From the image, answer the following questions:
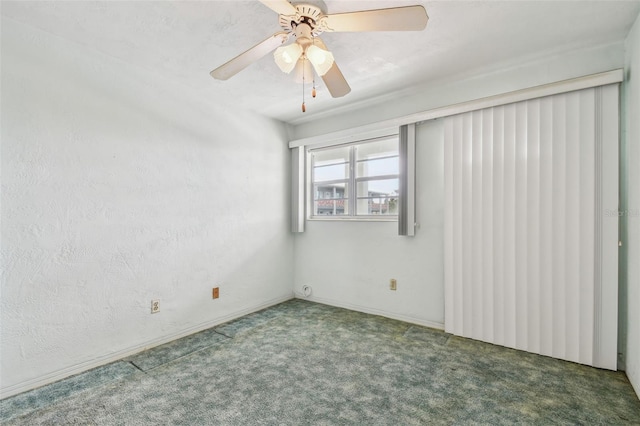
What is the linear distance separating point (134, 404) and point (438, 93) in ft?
11.1

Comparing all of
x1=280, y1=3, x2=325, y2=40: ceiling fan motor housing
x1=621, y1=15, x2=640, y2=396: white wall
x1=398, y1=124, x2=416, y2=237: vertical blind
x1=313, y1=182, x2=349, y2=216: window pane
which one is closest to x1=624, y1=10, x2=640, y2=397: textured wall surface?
x1=621, y1=15, x2=640, y2=396: white wall

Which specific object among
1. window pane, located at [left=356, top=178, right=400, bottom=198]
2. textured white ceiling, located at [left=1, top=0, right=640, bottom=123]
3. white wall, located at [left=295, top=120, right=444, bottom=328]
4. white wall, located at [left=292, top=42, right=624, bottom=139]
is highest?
textured white ceiling, located at [left=1, top=0, right=640, bottom=123]

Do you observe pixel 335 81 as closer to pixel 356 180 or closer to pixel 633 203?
pixel 356 180

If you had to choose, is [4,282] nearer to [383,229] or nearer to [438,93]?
[383,229]

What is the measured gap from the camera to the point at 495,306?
104 inches

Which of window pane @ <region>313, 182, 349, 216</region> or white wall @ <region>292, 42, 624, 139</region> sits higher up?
white wall @ <region>292, 42, 624, 139</region>

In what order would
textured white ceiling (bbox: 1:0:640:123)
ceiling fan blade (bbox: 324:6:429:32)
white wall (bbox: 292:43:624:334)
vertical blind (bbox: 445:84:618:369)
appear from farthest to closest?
white wall (bbox: 292:43:624:334) → vertical blind (bbox: 445:84:618:369) → textured white ceiling (bbox: 1:0:640:123) → ceiling fan blade (bbox: 324:6:429:32)

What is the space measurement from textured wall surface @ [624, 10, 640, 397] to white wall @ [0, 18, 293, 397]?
324cm

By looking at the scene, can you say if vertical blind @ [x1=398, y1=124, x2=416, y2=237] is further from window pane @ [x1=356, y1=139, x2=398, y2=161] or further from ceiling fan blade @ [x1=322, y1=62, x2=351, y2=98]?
ceiling fan blade @ [x1=322, y1=62, x2=351, y2=98]

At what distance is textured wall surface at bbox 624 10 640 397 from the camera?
6.35 feet

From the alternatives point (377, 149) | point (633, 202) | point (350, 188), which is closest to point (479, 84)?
point (377, 149)

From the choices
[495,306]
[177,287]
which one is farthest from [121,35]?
[495,306]

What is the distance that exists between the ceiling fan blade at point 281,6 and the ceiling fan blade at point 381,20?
18 cm

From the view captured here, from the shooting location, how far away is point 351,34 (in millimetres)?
2109
